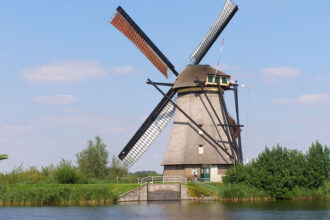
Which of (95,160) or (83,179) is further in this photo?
(95,160)

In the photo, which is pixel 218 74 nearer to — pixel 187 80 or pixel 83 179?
pixel 187 80

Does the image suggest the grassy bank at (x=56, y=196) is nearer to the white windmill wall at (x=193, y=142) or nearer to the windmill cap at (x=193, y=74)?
the white windmill wall at (x=193, y=142)

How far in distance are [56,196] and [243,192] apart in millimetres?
11615

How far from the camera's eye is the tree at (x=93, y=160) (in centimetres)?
4841

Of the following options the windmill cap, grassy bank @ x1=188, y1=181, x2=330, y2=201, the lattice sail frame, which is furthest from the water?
the windmill cap

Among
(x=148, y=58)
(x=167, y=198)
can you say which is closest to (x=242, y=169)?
(x=167, y=198)

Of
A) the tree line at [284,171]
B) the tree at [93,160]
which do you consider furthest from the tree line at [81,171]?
the tree line at [284,171]

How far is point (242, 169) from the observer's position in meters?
35.7

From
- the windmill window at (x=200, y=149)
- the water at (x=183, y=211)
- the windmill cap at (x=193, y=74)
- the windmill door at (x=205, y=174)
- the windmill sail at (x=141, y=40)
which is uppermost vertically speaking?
the windmill sail at (x=141, y=40)

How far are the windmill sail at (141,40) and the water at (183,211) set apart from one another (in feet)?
41.4

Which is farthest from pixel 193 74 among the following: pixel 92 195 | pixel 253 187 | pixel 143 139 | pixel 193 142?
pixel 92 195

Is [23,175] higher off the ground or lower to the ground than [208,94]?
lower

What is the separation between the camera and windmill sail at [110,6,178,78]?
40.3 metres

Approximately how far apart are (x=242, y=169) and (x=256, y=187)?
157cm
